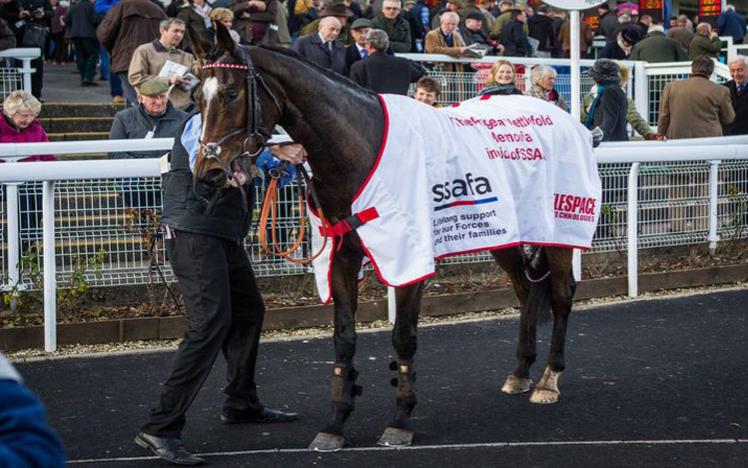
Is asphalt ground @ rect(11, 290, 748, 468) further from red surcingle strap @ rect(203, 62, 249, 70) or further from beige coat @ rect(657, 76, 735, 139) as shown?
beige coat @ rect(657, 76, 735, 139)

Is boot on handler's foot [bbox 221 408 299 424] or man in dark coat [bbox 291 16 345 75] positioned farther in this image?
man in dark coat [bbox 291 16 345 75]

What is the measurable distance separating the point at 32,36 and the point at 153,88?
811cm

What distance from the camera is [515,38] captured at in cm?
1823

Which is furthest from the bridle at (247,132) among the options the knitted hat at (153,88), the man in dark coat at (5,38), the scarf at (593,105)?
the man in dark coat at (5,38)

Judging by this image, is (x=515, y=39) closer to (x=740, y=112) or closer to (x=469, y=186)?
(x=740, y=112)

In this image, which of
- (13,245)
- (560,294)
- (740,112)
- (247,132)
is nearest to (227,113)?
(247,132)

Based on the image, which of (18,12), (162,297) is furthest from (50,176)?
(18,12)

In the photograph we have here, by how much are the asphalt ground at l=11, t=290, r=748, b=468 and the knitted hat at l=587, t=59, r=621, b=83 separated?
3.15 metres

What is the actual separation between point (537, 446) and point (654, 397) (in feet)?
3.95

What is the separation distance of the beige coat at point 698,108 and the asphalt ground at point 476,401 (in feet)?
14.4

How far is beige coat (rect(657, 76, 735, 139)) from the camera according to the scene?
42.7ft

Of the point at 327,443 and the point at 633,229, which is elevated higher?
the point at 633,229

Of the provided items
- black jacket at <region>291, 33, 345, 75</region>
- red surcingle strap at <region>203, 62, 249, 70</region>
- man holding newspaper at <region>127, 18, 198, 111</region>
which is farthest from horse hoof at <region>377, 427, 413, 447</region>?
black jacket at <region>291, 33, 345, 75</region>

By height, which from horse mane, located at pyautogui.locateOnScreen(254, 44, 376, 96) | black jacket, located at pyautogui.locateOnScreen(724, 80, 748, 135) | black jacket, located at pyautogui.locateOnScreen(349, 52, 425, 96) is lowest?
black jacket, located at pyautogui.locateOnScreen(724, 80, 748, 135)
